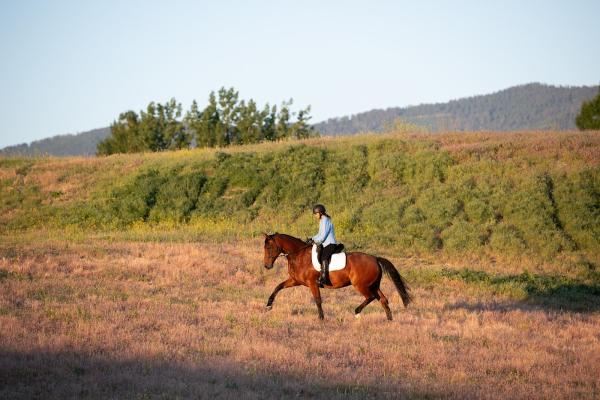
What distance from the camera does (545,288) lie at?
68.9ft

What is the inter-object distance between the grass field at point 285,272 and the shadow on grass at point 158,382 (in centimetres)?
4

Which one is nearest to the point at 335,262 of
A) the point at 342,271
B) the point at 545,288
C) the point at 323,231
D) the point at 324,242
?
the point at 342,271

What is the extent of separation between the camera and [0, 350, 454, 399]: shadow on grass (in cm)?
874

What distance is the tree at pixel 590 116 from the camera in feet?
242

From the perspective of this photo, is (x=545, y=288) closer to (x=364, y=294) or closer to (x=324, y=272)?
(x=364, y=294)

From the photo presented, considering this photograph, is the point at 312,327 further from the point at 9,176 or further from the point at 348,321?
the point at 9,176

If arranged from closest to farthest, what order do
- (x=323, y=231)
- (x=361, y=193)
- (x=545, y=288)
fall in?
(x=323, y=231) → (x=545, y=288) → (x=361, y=193)

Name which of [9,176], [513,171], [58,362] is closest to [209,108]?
[9,176]

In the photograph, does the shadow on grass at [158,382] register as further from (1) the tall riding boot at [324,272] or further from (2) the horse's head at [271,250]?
(2) the horse's head at [271,250]

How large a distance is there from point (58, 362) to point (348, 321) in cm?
677

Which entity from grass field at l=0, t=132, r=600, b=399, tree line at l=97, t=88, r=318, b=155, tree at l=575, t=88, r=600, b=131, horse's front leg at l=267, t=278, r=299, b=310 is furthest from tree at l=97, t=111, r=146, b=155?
horse's front leg at l=267, t=278, r=299, b=310

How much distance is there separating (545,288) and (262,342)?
516 inches

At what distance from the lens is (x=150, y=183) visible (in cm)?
3944

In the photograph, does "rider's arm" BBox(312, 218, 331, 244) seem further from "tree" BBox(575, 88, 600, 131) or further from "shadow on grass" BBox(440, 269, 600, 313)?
"tree" BBox(575, 88, 600, 131)
